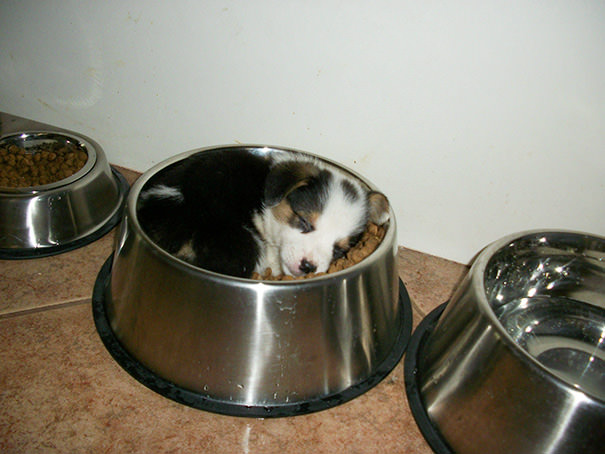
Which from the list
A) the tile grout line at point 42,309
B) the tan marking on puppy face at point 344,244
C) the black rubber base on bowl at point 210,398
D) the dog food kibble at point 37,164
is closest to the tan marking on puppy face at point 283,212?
the tan marking on puppy face at point 344,244

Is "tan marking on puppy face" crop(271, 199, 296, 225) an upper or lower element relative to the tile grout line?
upper

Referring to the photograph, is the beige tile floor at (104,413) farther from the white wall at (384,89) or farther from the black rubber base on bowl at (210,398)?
the white wall at (384,89)

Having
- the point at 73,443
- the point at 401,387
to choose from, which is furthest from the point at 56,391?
the point at 401,387

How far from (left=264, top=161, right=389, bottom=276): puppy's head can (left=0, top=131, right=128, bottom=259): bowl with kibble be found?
633 millimetres

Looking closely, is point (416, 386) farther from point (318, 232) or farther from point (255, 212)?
point (255, 212)

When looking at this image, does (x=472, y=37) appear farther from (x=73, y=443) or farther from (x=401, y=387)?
(x=73, y=443)

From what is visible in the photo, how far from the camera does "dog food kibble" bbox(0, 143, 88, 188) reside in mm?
1783

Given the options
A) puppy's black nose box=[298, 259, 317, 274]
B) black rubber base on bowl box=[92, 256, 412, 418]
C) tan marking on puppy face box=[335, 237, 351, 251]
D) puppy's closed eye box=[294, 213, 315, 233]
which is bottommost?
black rubber base on bowl box=[92, 256, 412, 418]

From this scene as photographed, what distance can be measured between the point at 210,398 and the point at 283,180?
608mm

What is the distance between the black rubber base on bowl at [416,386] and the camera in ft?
4.01

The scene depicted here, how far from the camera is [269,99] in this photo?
5.95ft

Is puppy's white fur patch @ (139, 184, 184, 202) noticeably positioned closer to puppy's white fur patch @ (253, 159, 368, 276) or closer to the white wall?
puppy's white fur patch @ (253, 159, 368, 276)

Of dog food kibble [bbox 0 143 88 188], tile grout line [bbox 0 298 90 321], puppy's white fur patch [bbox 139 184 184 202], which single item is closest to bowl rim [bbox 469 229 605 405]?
puppy's white fur patch [bbox 139 184 184 202]

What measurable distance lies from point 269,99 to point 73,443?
47.6 inches
